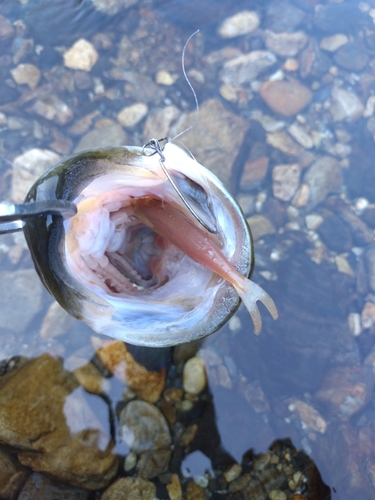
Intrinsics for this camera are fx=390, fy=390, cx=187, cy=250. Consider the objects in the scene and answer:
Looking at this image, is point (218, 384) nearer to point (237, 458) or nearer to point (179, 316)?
point (237, 458)

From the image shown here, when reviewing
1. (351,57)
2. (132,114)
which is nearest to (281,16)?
(351,57)

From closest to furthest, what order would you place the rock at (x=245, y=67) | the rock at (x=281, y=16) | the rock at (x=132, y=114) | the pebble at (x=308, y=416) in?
1. the pebble at (x=308, y=416)
2. the rock at (x=132, y=114)
3. the rock at (x=245, y=67)
4. the rock at (x=281, y=16)

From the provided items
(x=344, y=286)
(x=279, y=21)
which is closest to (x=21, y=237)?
(x=344, y=286)

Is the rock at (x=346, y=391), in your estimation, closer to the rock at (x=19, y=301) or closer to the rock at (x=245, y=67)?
the rock at (x=19, y=301)

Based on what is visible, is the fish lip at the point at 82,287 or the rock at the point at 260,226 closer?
the fish lip at the point at 82,287

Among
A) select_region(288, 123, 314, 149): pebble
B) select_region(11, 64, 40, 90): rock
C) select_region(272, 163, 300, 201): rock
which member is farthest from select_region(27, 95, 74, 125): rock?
select_region(288, 123, 314, 149): pebble

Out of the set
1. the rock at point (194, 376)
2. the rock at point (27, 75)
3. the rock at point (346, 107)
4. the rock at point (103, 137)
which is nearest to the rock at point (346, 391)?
the rock at point (194, 376)
